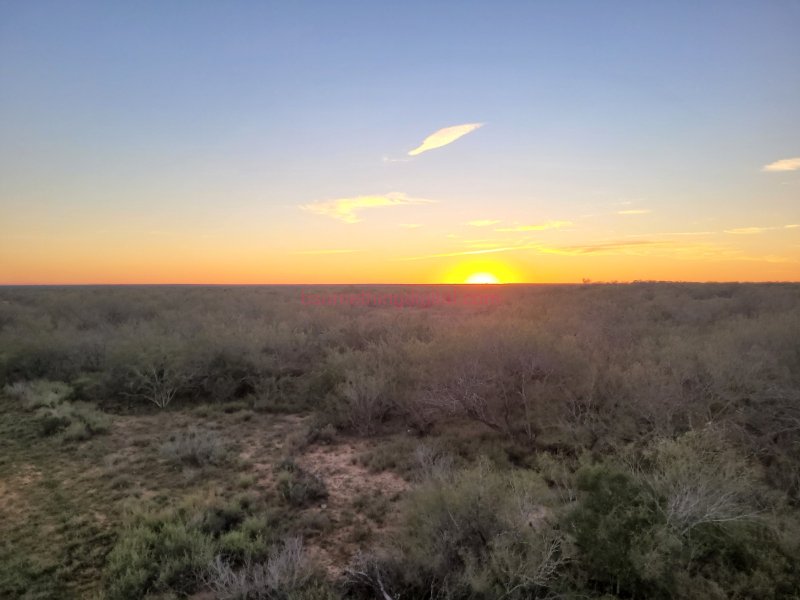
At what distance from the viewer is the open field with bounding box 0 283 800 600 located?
3.98m

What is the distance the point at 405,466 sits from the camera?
6.96 meters

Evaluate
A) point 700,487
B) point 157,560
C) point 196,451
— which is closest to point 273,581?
point 157,560

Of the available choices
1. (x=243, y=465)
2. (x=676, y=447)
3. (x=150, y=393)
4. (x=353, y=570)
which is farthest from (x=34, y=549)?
(x=676, y=447)

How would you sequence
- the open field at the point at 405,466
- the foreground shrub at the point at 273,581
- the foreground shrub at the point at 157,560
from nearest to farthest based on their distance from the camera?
the foreground shrub at the point at 273,581 → the open field at the point at 405,466 → the foreground shrub at the point at 157,560

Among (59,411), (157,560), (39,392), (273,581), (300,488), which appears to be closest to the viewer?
(273,581)

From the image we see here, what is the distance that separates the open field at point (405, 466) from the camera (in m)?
3.98

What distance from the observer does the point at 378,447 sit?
307 inches

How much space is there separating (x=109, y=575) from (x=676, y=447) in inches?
249

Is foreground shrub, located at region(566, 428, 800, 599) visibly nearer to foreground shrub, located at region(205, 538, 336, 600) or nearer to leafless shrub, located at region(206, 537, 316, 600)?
foreground shrub, located at region(205, 538, 336, 600)

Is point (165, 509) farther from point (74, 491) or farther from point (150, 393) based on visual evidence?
point (150, 393)

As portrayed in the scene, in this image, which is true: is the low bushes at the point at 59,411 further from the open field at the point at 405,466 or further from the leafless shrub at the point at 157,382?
the leafless shrub at the point at 157,382

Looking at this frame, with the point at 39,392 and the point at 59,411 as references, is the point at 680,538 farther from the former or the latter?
the point at 39,392

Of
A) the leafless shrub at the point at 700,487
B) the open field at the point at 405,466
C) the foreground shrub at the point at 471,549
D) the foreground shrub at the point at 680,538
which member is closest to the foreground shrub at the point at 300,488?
the open field at the point at 405,466

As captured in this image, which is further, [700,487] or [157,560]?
[157,560]
